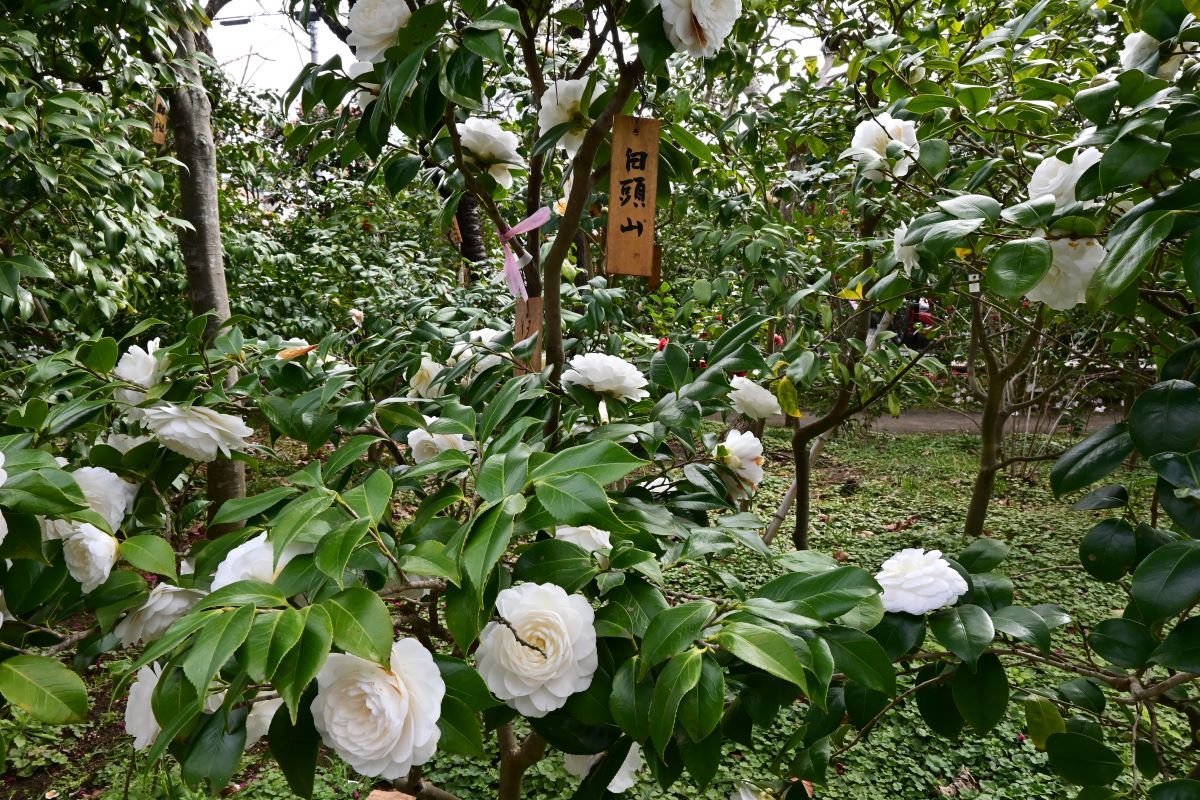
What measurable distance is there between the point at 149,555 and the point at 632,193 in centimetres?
73

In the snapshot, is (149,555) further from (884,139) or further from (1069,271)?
(884,139)

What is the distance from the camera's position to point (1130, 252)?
2.23 ft

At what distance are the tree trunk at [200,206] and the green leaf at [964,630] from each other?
2.08 meters

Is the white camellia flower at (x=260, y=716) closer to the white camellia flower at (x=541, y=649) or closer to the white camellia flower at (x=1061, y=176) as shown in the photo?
the white camellia flower at (x=541, y=649)

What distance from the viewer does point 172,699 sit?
0.62 m

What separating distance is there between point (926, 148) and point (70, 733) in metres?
2.59

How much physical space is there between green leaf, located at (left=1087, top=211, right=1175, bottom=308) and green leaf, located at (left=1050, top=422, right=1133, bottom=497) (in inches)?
10.6

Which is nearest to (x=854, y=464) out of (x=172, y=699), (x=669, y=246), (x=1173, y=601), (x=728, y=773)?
(x=669, y=246)

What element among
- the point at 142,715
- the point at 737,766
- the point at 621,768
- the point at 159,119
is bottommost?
the point at 737,766

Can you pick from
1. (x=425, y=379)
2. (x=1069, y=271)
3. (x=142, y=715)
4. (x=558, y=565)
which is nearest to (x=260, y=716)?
(x=142, y=715)

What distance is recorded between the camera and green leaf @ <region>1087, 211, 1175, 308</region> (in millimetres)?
664

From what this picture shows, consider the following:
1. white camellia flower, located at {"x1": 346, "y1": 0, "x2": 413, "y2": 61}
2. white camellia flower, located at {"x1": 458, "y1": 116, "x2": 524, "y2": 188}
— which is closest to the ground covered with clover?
white camellia flower, located at {"x1": 458, "y1": 116, "x2": 524, "y2": 188}

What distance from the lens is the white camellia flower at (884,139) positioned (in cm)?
132

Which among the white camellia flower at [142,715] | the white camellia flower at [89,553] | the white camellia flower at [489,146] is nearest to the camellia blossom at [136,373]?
the white camellia flower at [89,553]
